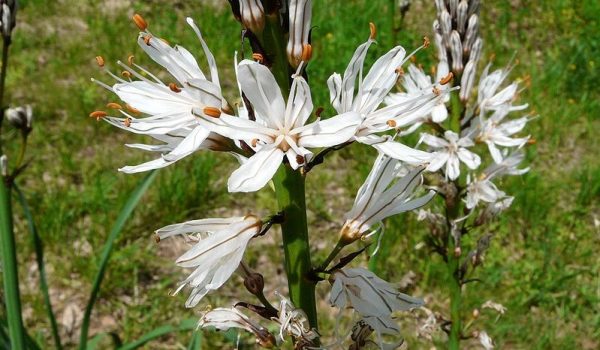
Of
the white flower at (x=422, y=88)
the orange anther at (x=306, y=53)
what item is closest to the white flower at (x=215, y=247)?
the orange anther at (x=306, y=53)

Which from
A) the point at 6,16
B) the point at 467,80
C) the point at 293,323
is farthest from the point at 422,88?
the point at 6,16

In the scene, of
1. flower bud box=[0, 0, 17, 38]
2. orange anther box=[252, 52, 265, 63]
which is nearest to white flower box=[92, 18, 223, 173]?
orange anther box=[252, 52, 265, 63]

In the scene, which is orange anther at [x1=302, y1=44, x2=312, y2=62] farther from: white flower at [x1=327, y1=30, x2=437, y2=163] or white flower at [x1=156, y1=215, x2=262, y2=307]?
white flower at [x1=156, y1=215, x2=262, y2=307]

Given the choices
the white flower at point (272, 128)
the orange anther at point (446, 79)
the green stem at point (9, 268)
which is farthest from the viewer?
the green stem at point (9, 268)

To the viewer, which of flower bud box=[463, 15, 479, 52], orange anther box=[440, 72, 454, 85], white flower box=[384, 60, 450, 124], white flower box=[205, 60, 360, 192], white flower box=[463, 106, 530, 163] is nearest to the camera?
white flower box=[205, 60, 360, 192]

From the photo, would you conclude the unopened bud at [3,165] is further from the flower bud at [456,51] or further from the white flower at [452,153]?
the flower bud at [456,51]

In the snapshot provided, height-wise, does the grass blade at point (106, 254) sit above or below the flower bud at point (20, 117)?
below

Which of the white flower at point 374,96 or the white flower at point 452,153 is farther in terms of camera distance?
the white flower at point 452,153
